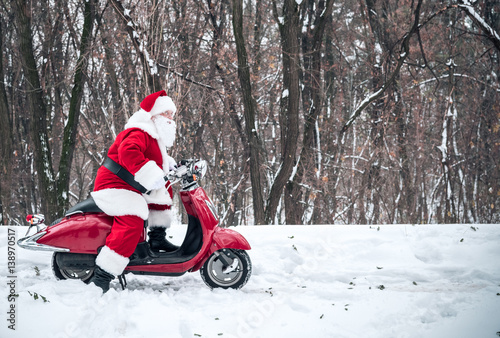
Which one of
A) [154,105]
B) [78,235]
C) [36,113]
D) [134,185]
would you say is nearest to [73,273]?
[78,235]

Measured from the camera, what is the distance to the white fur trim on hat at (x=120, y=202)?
400 cm

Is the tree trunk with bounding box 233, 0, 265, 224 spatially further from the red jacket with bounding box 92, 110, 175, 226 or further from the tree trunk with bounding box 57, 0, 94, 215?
the red jacket with bounding box 92, 110, 175, 226

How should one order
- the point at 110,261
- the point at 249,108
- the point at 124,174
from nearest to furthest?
the point at 110,261, the point at 124,174, the point at 249,108

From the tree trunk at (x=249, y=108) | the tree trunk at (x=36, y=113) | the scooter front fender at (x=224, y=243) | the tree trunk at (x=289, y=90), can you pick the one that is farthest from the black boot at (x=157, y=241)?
the tree trunk at (x=36, y=113)

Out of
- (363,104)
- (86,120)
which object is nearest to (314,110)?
(363,104)

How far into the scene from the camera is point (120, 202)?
4.01 m

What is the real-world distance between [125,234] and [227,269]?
959mm

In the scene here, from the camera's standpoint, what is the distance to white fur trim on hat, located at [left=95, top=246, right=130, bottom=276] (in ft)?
12.8

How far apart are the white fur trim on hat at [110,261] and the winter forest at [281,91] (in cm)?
430

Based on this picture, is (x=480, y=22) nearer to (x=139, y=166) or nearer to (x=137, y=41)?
(x=137, y=41)

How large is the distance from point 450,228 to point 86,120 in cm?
1458

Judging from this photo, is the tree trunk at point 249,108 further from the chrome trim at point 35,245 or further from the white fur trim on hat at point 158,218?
the chrome trim at point 35,245

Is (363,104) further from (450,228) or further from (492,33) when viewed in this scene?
(450,228)

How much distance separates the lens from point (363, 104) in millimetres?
10383
